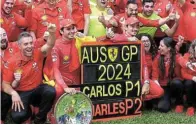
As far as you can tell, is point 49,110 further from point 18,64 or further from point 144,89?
point 144,89

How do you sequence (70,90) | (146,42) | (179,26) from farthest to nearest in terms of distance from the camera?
(179,26) → (146,42) → (70,90)

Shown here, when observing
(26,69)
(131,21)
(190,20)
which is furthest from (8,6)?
(190,20)

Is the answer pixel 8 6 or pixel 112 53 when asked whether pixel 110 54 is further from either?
pixel 8 6

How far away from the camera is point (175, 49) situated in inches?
276

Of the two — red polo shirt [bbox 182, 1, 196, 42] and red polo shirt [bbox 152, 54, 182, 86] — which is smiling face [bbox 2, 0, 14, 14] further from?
red polo shirt [bbox 182, 1, 196, 42]

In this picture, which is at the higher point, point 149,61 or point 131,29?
point 131,29

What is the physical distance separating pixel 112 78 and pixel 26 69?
113cm

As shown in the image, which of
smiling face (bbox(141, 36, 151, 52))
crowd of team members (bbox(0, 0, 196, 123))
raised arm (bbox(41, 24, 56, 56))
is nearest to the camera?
raised arm (bbox(41, 24, 56, 56))

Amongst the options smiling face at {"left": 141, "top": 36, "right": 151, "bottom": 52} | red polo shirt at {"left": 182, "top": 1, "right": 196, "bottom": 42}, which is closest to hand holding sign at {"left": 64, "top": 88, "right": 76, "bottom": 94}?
smiling face at {"left": 141, "top": 36, "right": 151, "bottom": 52}

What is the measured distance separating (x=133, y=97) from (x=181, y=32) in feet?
A: 5.64

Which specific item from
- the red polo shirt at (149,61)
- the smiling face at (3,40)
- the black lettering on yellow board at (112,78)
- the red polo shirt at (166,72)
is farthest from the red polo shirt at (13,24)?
the red polo shirt at (166,72)

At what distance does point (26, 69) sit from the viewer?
19.4 ft

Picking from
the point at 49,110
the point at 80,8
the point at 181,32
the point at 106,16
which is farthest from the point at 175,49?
the point at 49,110

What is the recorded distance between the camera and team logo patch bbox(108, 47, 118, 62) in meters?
6.22
